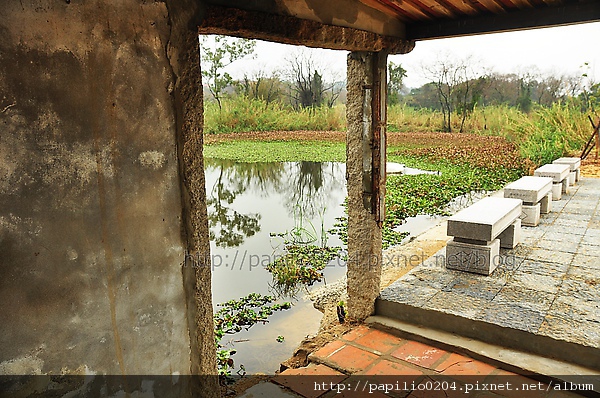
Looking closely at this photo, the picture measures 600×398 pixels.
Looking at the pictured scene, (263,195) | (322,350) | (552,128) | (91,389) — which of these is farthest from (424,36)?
(552,128)

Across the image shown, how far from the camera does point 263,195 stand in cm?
1043

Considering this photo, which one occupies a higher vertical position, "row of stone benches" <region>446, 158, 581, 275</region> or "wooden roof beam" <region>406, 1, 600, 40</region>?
"wooden roof beam" <region>406, 1, 600, 40</region>

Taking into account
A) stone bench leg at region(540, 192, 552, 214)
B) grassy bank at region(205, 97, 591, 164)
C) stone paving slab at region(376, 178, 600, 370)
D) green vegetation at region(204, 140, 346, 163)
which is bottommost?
stone paving slab at region(376, 178, 600, 370)

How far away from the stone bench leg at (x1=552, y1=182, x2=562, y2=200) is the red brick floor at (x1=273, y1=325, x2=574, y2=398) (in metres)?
Answer: 4.83

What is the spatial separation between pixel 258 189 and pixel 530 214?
6.73 metres

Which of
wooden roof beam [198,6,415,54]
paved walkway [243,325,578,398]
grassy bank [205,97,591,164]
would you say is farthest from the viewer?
grassy bank [205,97,591,164]

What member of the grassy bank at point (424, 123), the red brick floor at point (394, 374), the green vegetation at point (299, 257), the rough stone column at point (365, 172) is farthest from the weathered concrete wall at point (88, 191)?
the grassy bank at point (424, 123)

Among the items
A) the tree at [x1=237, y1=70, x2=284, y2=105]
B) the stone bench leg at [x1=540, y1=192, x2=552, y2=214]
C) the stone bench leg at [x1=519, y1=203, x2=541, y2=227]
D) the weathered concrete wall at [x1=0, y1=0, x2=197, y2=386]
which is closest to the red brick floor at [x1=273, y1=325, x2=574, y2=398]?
the weathered concrete wall at [x1=0, y1=0, x2=197, y2=386]

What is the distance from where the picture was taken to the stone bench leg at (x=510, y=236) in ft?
15.9

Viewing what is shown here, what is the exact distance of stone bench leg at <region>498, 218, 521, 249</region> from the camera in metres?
4.83

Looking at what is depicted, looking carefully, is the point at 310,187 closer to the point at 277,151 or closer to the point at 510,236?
the point at 277,151

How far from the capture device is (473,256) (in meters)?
4.24

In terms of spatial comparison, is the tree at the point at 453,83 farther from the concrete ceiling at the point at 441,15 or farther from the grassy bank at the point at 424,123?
the concrete ceiling at the point at 441,15

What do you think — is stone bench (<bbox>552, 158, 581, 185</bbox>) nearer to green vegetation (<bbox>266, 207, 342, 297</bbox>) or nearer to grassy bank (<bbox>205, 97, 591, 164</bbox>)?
grassy bank (<bbox>205, 97, 591, 164</bbox>)
